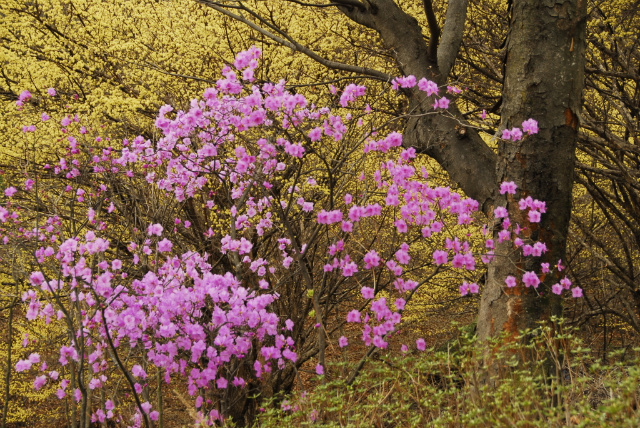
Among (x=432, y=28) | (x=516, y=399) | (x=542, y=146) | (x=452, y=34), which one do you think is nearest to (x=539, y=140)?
(x=542, y=146)

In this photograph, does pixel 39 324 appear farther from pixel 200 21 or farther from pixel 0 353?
pixel 200 21

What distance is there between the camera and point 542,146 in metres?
3.79

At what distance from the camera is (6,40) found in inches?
347

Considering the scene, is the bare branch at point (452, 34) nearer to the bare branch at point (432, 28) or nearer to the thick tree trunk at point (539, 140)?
the bare branch at point (432, 28)

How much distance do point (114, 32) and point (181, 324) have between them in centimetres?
551

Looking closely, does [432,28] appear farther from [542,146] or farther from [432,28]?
[542,146]

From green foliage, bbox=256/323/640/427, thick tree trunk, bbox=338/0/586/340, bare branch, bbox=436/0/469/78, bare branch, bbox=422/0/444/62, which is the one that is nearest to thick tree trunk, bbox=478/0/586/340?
thick tree trunk, bbox=338/0/586/340

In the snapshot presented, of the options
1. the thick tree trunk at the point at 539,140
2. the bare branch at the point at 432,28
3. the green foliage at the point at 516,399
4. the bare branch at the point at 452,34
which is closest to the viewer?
the green foliage at the point at 516,399

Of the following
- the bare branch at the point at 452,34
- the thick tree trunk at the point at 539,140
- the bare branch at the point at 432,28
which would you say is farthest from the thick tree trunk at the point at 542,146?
the bare branch at the point at 452,34

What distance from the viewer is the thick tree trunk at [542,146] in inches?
148

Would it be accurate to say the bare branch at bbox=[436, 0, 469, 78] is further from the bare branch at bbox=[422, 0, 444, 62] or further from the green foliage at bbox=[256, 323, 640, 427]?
the green foliage at bbox=[256, 323, 640, 427]

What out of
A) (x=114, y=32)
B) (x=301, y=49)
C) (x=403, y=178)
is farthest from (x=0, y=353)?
(x=403, y=178)

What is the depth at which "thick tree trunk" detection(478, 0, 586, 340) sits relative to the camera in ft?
12.3

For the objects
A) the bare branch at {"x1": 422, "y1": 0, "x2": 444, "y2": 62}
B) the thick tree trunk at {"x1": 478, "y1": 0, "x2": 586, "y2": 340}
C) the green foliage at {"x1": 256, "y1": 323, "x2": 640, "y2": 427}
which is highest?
the bare branch at {"x1": 422, "y1": 0, "x2": 444, "y2": 62}
